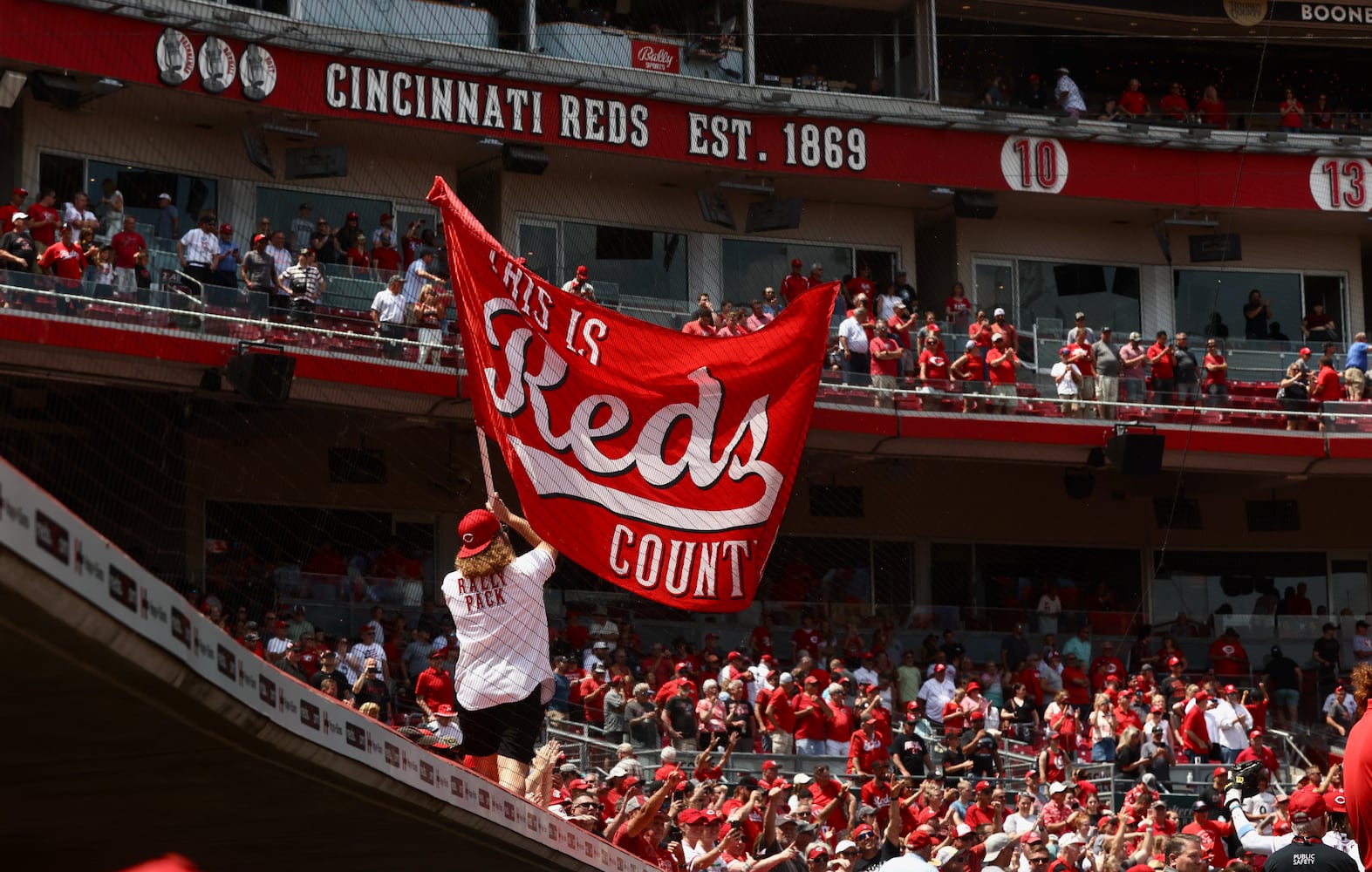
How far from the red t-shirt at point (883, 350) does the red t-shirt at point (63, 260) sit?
31.9 feet

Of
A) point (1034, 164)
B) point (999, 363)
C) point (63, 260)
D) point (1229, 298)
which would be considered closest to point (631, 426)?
point (63, 260)

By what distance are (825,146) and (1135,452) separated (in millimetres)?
5824

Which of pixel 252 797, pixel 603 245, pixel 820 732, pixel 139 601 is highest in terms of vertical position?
pixel 603 245

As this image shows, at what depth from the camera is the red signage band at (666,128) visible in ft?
69.9

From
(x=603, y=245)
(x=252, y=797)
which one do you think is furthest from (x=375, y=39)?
(x=252, y=797)

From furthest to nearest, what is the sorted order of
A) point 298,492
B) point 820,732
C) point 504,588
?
point 298,492, point 820,732, point 504,588

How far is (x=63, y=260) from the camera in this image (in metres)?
17.6

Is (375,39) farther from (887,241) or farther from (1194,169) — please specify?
(1194,169)

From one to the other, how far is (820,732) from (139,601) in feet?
46.0

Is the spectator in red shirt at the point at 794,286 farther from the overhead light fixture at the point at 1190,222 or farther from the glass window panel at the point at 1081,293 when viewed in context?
the overhead light fixture at the point at 1190,222

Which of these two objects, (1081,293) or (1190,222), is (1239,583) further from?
(1190,222)

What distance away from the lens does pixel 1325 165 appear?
28562mm

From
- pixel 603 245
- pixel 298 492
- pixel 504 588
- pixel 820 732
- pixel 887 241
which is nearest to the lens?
pixel 504 588

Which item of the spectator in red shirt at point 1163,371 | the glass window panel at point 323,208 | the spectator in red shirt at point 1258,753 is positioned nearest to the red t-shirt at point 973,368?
the spectator in red shirt at point 1163,371
